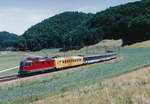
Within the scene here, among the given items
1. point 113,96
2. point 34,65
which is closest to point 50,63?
point 34,65

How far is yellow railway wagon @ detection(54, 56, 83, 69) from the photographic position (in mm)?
41797

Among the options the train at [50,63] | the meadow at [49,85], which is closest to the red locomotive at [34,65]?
the train at [50,63]

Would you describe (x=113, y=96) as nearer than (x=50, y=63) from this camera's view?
Yes

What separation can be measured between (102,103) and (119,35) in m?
138

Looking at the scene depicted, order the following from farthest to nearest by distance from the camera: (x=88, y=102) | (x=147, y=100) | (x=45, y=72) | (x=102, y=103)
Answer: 1. (x=45, y=72)
2. (x=88, y=102)
3. (x=102, y=103)
4. (x=147, y=100)

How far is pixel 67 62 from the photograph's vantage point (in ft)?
146

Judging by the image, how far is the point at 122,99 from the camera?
8977 millimetres

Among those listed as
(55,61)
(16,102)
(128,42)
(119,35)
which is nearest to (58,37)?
(119,35)

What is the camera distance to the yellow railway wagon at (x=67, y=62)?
41797 millimetres

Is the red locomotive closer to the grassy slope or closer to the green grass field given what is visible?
the green grass field

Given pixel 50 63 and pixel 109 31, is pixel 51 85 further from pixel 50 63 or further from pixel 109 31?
pixel 109 31

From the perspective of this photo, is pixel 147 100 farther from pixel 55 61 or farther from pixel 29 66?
pixel 55 61

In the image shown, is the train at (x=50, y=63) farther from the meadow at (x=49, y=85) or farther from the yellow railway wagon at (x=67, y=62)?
the meadow at (x=49, y=85)

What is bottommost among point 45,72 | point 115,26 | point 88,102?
point 45,72
